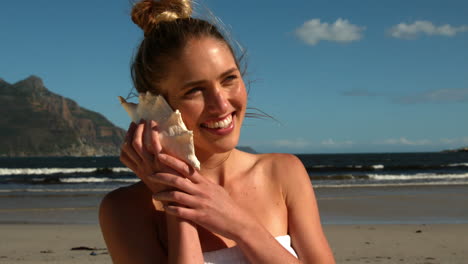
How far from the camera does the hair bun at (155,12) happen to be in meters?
1.95

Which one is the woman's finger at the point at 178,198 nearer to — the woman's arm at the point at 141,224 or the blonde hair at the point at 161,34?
the woman's arm at the point at 141,224

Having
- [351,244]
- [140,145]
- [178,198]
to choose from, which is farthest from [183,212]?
[351,244]

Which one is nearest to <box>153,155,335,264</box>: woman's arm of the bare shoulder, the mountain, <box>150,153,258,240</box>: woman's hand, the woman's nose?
<box>150,153,258,240</box>: woman's hand

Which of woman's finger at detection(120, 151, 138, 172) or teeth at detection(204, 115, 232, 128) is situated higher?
teeth at detection(204, 115, 232, 128)

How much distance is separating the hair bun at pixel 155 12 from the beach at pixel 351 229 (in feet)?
15.3

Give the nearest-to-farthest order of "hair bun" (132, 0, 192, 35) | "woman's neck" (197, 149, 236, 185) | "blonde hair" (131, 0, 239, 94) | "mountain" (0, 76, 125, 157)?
1. "blonde hair" (131, 0, 239, 94)
2. "hair bun" (132, 0, 192, 35)
3. "woman's neck" (197, 149, 236, 185)
4. "mountain" (0, 76, 125, 157)

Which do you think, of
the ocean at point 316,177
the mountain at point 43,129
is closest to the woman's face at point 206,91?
the ocean at point 316,177

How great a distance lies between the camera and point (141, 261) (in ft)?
5.81

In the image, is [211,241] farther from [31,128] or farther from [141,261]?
[31,128]

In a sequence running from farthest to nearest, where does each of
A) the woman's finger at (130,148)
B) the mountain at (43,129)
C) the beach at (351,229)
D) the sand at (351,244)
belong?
1. the mountain at (43,129)
2. the beach at (351,229)
3. the sand at (351,244)
4. the woman's finger at (130,148)

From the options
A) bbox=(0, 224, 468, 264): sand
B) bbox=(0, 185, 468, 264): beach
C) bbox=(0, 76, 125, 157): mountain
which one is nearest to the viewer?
bbox=(0, 224, 468, 264): sand

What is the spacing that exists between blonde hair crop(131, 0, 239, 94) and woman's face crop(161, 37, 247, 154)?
36 millimetres

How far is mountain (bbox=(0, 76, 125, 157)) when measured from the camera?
125312mm

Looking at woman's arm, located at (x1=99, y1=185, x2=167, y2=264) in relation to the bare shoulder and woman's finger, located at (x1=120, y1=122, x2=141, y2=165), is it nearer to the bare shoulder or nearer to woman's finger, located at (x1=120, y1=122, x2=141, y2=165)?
woman's finger, located at (x1=120, y1=122, x2=141, y2=165)
